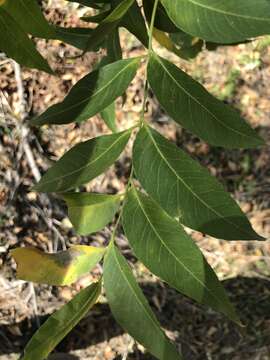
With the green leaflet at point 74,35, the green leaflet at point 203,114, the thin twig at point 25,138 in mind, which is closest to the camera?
the green leaflet at point 203,114

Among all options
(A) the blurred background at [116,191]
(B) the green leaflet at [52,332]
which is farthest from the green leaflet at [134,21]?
(A) the blurred background at [116,191]

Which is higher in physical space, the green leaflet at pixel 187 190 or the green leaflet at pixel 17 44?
the green leaflet at pixel 17 44

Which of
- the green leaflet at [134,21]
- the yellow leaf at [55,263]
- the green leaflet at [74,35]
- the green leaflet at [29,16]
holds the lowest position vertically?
the yellow leaf at [55,263]

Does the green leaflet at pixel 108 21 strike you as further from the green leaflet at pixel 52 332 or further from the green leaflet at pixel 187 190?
the green leaflet at pixel 52 332

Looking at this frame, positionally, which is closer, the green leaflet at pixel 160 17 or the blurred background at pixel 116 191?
the green leaflet at pixel 160 17

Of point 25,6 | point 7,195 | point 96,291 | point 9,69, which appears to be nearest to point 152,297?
point 7,195

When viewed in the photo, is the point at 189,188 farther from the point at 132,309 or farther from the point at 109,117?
the point at 109,117

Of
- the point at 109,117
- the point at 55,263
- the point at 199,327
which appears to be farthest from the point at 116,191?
the point at 55,263

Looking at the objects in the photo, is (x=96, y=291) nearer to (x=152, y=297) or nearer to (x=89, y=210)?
(x=89, y=210)
